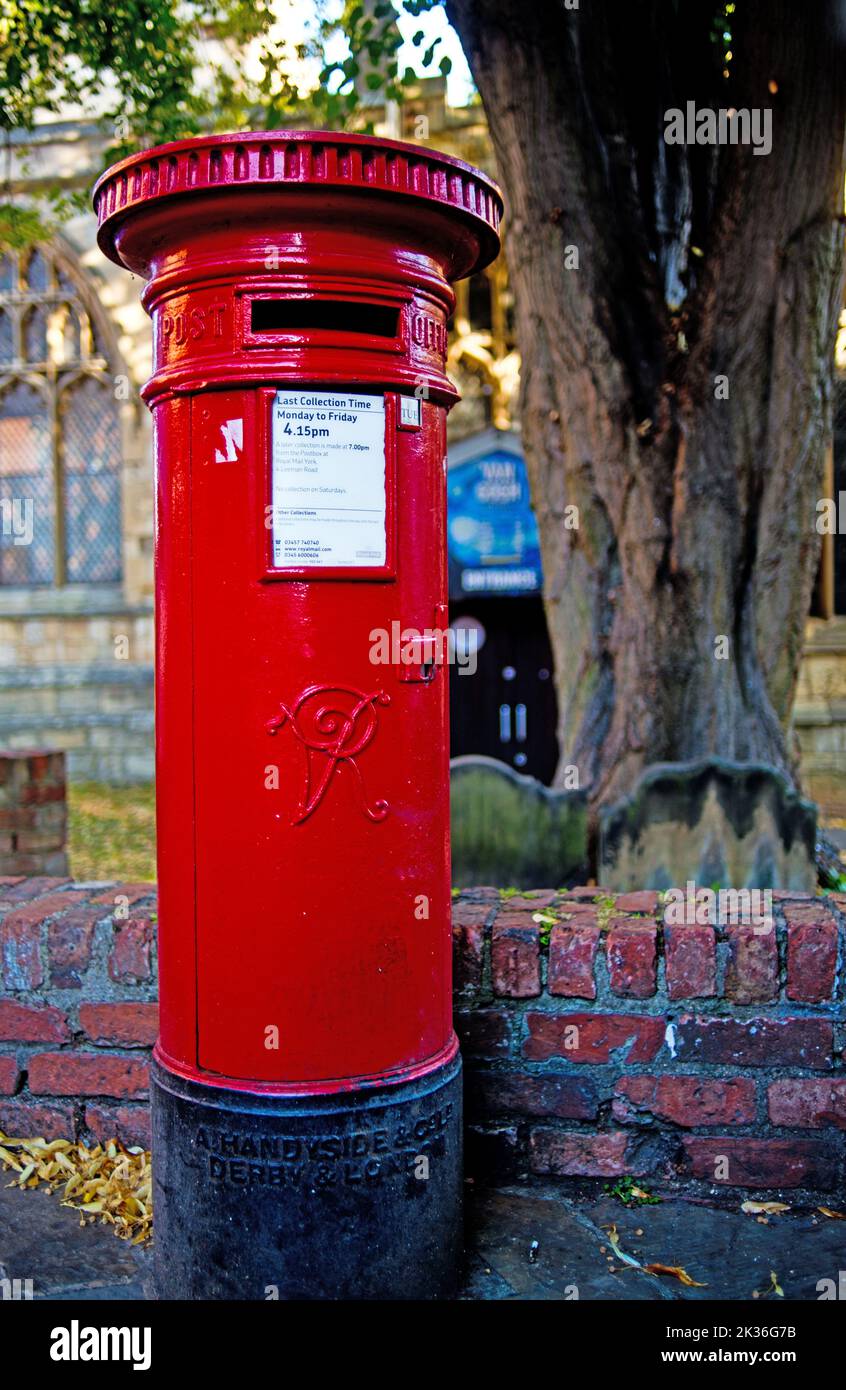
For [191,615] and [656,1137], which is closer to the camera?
[191,615]

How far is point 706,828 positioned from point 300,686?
1.99 m

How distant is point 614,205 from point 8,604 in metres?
10.8

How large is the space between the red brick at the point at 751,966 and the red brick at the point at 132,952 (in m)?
1.46

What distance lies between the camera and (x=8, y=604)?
13.5 m

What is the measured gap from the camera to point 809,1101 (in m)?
2.80

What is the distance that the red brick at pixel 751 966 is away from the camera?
278 cm

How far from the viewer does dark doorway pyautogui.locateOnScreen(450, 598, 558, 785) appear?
11773mm

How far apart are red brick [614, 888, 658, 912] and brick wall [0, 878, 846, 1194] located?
0.03ft

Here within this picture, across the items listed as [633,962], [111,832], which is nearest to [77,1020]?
[633,962]

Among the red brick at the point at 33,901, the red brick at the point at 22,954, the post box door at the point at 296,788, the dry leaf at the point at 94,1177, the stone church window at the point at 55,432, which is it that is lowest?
the dry leaf at the point at 94,1177

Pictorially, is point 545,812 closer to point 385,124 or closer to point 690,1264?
point 690,1264

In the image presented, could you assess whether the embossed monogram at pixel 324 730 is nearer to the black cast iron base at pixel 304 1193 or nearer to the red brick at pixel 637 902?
the black cast iron base at pixel 304 1193

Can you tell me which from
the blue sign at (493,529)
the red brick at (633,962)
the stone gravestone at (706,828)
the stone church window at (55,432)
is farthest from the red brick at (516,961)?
the stone church window at (55,432)
